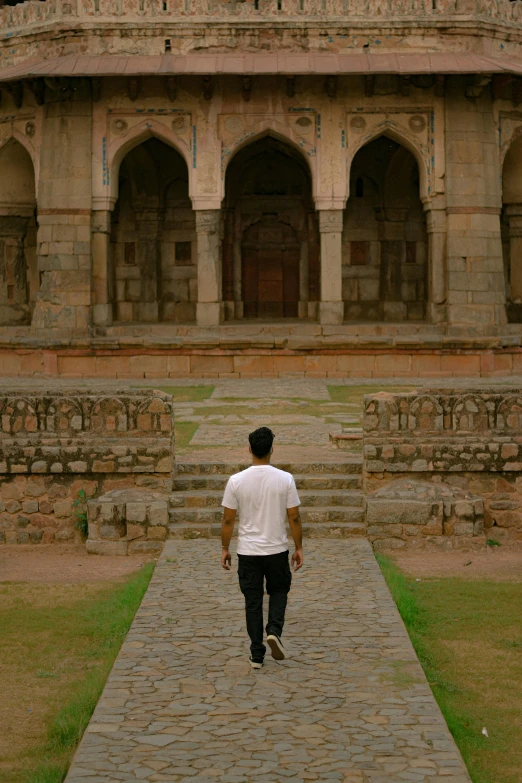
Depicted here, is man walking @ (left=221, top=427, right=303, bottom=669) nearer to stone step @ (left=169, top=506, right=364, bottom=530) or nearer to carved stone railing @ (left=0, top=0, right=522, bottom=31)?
stone step @ (left=169, top=506, right=364, bottom=530)

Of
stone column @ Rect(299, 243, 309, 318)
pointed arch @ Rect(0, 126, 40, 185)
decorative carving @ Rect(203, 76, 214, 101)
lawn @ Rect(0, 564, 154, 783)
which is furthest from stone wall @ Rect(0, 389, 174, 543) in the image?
stone column @ Rect(299, 243, 309, 318)

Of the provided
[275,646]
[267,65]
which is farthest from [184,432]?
[267,65]

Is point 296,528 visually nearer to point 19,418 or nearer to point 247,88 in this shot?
point 19,418

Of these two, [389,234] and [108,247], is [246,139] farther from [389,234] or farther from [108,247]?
[389,234]

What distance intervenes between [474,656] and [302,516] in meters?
2.68

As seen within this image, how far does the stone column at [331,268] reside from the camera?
Result: 17.9 m

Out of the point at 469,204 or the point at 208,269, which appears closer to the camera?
the point at 469,204

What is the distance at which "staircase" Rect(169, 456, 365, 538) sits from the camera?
8484 mm

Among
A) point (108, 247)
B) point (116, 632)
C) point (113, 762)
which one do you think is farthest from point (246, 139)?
point (113, 762)

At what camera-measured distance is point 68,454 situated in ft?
29.2

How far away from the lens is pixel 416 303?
21.0 metres

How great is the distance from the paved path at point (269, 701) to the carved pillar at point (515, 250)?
13727 millimetres

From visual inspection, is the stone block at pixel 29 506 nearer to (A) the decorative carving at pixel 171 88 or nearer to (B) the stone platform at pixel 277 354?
(B) the stone platform at pixel 277 354

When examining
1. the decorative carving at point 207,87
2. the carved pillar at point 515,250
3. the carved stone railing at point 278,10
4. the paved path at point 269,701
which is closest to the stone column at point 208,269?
the decorative carving at point 207,87
